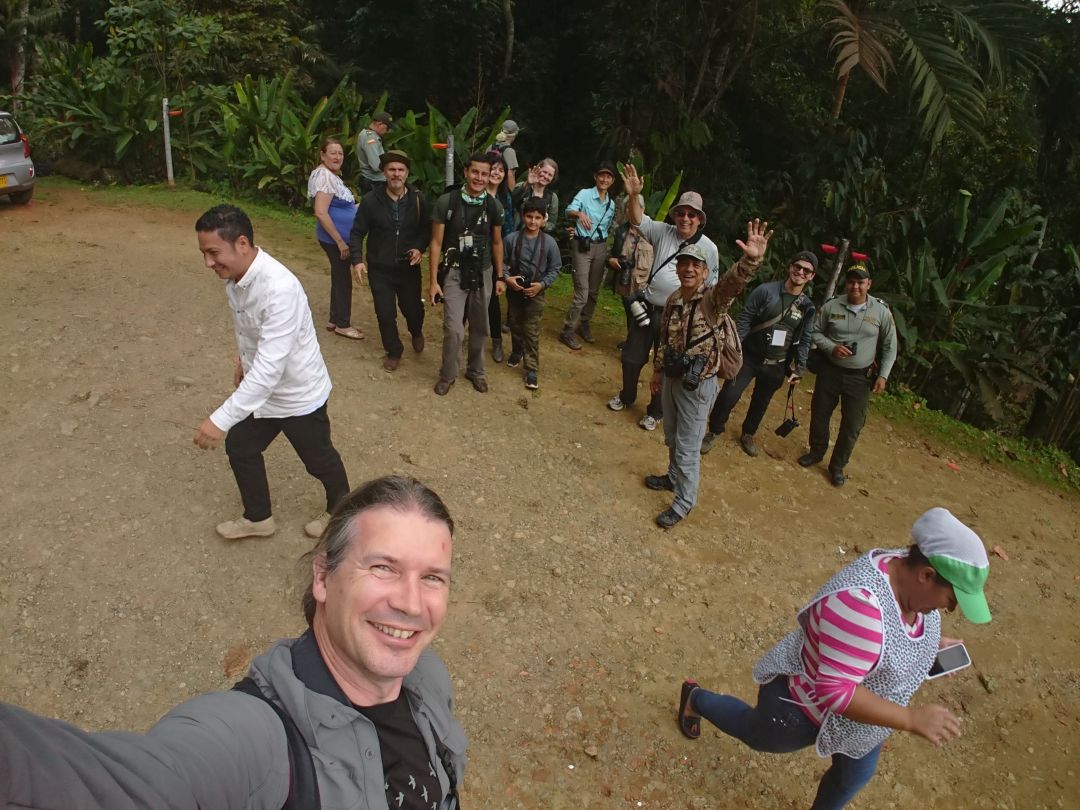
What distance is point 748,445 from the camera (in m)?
5.76

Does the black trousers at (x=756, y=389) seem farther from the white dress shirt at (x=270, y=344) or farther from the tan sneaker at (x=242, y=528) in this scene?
the tan sneaker at (x=242, y=528)

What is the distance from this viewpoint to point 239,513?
3969mm

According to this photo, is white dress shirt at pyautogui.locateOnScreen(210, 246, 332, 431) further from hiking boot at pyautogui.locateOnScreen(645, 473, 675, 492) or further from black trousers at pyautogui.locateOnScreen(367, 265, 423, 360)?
hiking boot at pyautogui.locateOnScreen(645, 473, 675, 492)

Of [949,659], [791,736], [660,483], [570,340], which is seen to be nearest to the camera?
[949,659]

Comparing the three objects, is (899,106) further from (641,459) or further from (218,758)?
(218,758)

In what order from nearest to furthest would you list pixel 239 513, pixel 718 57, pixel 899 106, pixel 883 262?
pixel 239 513 → pixel 883 262 → pixel 899 106 → pixel 718 57

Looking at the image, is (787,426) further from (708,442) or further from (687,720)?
(687,720)

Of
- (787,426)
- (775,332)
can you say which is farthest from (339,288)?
(787,426)

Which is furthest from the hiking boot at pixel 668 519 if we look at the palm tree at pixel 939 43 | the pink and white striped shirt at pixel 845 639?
the palm tree at pixel 939 43

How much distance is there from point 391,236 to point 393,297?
531 millimetres

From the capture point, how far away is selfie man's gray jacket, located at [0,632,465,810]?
2.46 feet

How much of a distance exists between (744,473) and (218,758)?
487 centimetres

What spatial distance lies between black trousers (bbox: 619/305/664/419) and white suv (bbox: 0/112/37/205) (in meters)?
8.21

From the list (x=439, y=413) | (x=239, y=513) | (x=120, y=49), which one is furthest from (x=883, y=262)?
(x=120, y=49)
